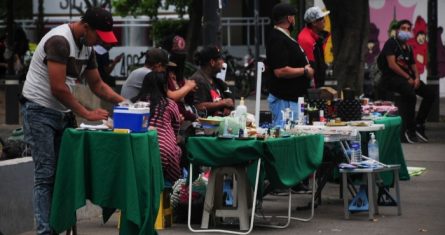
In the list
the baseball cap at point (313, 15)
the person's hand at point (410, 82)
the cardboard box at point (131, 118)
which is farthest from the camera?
the person's hand at point (410, 82)

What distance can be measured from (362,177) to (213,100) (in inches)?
63.0


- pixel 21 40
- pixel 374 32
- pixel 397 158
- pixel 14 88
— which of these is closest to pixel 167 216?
pixel 397 158

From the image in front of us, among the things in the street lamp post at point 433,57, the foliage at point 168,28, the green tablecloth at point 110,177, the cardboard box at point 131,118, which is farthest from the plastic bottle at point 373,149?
the foliage at point 168,28

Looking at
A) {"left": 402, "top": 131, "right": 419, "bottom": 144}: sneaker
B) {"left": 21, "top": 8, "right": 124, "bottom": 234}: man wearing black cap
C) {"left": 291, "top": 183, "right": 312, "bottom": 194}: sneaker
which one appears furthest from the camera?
{"left": 402, "top": 131, "right": 419, "bottom": 144}: sneaker

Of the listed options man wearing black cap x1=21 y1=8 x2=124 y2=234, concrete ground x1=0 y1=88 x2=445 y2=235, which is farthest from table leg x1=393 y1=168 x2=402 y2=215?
man wearing black cap x1=21 y1=8 x2=124 y2=234

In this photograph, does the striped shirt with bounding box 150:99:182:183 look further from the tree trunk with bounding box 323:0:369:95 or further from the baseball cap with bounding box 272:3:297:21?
the tree trunk with bounding box 323:0:369:95

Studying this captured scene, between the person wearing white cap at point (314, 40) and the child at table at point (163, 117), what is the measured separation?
3.42 m

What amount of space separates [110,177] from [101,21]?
110 cm

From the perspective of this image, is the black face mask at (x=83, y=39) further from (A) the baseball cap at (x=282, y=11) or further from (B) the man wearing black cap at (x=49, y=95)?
(A) the baseball cap at (x=282, y=11)

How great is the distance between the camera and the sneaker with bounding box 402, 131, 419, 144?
19281mm

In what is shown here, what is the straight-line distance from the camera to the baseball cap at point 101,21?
881cm

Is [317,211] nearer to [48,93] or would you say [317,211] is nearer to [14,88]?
[48,93]

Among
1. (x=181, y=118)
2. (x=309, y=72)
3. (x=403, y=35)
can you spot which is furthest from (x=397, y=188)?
(x=403, y=35)

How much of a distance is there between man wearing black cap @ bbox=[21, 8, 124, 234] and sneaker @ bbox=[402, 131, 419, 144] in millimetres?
10962
